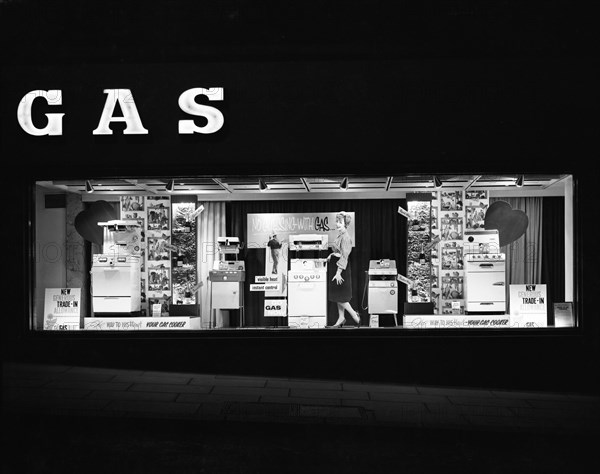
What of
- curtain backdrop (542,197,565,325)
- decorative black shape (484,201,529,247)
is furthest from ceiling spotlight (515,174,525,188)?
decorative black shape (484,201,529,247)

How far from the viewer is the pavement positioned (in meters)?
4.66

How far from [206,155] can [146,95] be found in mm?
980

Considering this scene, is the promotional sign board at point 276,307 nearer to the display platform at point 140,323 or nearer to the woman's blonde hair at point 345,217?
the display platform at point 140,323

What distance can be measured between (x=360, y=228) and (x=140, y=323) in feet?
12.8

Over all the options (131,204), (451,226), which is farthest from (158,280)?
(451,226)

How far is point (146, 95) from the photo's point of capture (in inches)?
264

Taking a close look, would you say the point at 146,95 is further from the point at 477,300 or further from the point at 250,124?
the point at 477,300

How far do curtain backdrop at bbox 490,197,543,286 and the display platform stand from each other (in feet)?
14.0

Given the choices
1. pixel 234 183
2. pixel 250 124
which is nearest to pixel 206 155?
pixel 250 124

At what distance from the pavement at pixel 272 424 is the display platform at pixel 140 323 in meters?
0.68

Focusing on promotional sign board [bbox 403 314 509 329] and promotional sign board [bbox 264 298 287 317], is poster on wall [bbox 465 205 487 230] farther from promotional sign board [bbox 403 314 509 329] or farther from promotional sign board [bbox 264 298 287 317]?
promotional sign board [bbox 264 298 287 317]

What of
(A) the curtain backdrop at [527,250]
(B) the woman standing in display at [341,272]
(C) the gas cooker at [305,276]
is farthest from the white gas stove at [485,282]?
(C) the gas cooker at [305,276]

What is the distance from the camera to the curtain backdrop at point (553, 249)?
6.92m

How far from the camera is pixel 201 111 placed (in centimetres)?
664
